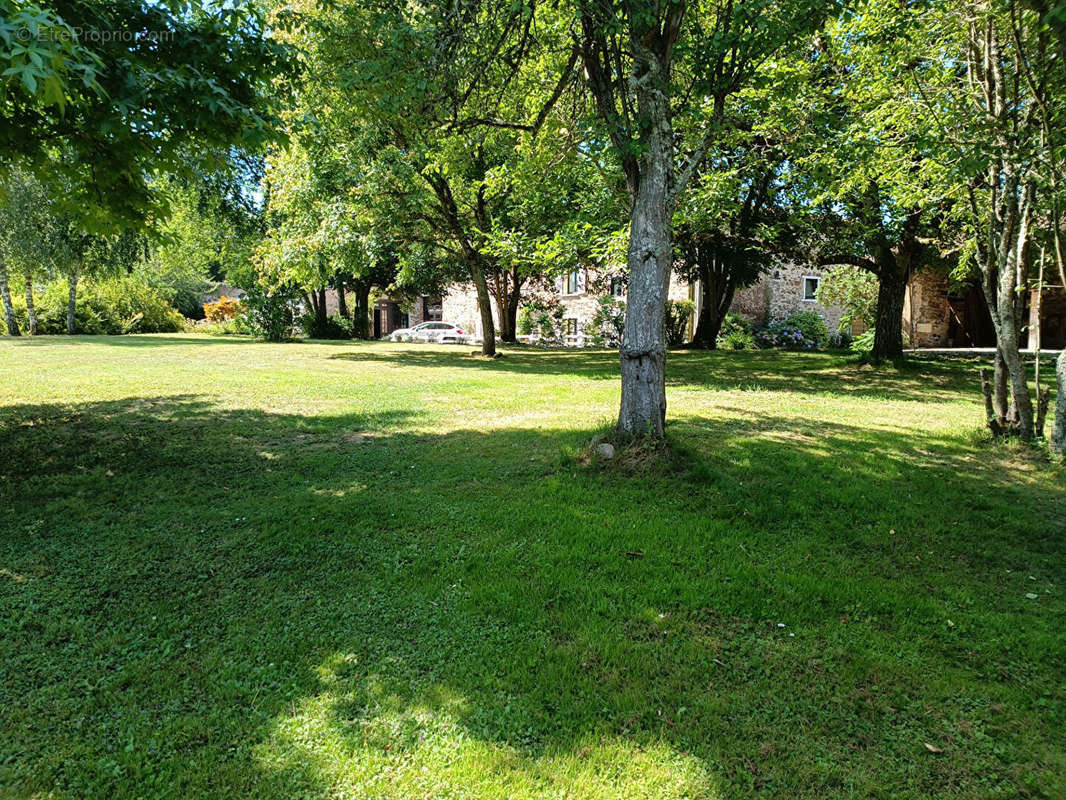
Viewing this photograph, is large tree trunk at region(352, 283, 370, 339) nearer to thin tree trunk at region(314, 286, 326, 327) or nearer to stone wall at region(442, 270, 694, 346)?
thin tree trunk at region(314, 286, 326, 327)

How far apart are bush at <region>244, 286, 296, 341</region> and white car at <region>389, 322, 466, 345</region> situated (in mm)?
8936

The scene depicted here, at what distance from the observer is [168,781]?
86.4 inches

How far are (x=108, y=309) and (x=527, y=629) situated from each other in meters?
36.3

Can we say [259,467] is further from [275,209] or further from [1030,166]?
[275,209]

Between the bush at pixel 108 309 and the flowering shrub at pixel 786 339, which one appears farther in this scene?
the bush at pixel 108 309

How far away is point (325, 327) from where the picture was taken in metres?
32.0

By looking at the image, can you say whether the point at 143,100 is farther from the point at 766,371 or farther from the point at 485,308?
the point at 485,308

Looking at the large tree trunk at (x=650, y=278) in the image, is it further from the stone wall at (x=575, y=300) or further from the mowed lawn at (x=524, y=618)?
the stone wall at (x=575, y=300)

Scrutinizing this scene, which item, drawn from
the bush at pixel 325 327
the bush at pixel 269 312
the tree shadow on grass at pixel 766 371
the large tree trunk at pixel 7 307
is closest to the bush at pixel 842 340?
the tree shadow on grass at pixel 766 371

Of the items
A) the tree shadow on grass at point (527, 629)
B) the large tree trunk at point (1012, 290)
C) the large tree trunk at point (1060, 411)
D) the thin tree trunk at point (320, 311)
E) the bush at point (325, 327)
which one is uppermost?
→ the thin tree trunk at point (320, 311)

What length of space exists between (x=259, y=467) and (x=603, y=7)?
5685mm

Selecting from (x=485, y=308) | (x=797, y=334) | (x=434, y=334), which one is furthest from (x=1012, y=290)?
(x=434, y=334)

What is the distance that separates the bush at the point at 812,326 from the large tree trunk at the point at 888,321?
36.6 ft

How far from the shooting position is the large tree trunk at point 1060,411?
6.09 m
